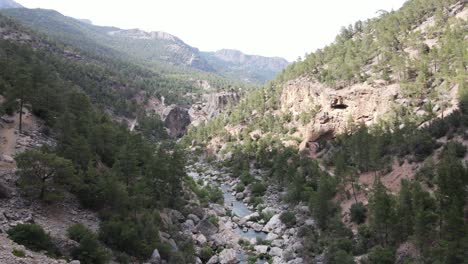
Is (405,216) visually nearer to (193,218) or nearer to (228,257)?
(228,257)

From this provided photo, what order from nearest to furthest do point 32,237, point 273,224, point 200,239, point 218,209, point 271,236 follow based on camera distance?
1. point 32,237
2. point 200,239
3. point 271,236
4. point 273,224
5. point 218,209

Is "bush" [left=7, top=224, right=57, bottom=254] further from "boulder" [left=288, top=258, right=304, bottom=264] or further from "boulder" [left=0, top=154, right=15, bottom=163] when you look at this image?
"boulder" [left=288, top=258, right=304, bottom=264]

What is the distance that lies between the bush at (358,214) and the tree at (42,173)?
108ft

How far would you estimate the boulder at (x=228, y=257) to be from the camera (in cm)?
4284

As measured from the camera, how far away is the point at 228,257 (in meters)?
43.5

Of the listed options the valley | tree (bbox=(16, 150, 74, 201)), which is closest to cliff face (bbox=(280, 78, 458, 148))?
the valley

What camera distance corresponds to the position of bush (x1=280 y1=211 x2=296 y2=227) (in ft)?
179

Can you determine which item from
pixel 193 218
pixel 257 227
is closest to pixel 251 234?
pixel 257 227

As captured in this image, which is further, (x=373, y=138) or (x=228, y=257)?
(x=373, y=138)

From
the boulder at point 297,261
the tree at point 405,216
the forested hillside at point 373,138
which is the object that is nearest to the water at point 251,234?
the forested hillside at point 373,138

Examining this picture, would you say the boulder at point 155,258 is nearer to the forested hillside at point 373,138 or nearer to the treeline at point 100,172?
the treeline at point 100,172

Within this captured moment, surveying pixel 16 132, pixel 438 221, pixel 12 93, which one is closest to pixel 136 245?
pixel 16 132

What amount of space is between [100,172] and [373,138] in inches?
1691

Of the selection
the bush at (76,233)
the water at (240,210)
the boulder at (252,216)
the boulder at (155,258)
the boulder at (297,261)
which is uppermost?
the bush at (76,233)
